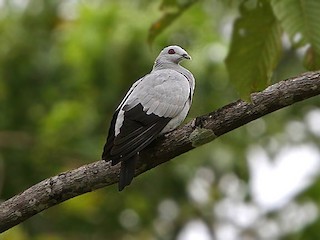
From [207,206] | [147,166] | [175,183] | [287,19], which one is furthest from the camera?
[207,206]

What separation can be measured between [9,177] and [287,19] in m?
5.58

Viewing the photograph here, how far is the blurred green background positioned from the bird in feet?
9.97

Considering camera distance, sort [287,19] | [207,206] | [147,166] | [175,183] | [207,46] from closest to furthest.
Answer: [287,19] < [147,166] < [207,46] < [175,183] < [207,206]

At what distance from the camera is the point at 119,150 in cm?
400

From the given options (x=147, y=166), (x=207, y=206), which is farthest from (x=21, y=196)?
(x=207, y=206)

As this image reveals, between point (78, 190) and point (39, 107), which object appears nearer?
point (78, 190)

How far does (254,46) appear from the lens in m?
4.14

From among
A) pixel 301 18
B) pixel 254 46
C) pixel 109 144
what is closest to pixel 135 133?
pixel 109 144

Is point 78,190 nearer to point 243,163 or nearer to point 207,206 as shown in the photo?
point 243,163

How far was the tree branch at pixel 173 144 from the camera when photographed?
3.83m

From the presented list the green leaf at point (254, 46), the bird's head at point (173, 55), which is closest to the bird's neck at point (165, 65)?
the bird's head at point (173, 55)

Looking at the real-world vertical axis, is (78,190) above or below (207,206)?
below

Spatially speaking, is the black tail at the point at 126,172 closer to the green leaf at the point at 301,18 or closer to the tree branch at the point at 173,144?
the tree branch at the point at 173,144

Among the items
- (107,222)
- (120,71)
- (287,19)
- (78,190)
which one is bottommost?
(78,190)
